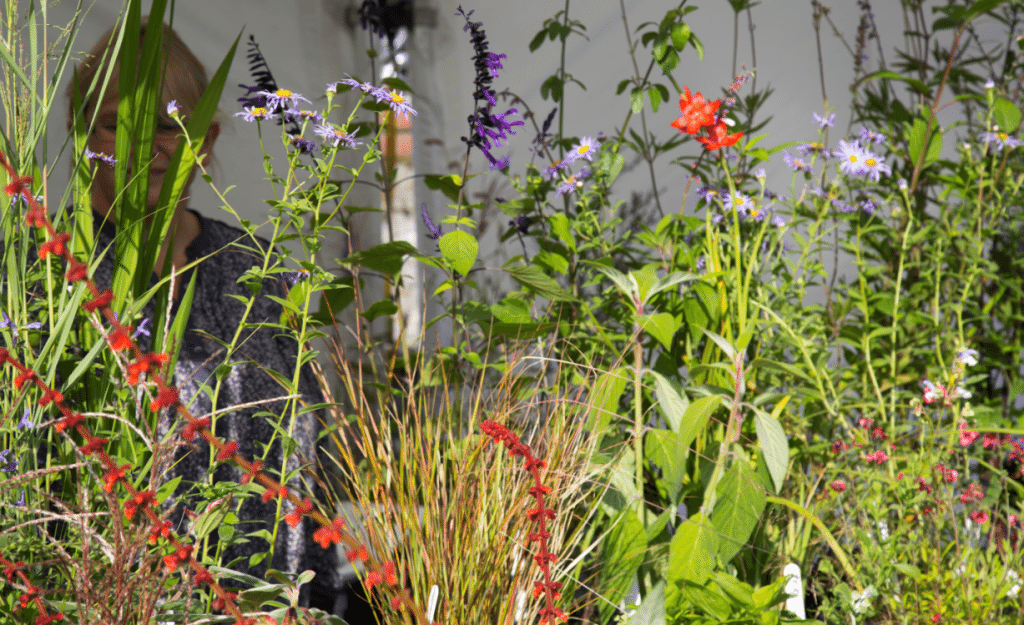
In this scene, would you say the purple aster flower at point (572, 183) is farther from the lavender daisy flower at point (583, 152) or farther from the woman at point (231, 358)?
the woman at point (231, 358)

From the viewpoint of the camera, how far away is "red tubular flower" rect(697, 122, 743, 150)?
0.81m

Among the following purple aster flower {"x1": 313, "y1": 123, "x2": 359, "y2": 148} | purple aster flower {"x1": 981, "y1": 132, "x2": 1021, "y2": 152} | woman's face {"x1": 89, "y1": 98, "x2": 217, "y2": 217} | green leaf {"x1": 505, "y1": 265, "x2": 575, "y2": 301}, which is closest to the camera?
purple aster flower {"x1": 313, "y1": 123, "x2": 359, "y2": 148}

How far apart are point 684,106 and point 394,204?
1014 mm

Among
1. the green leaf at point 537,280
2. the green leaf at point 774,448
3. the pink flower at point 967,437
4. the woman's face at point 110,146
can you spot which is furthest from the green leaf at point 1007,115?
the woman's face at point 110,146

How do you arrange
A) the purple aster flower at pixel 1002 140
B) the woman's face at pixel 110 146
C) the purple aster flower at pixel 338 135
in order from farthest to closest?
the purple aster flower at pixel 1002 140, the woman's face at pixel 110 146, the purple aster flower at pixel 338 135

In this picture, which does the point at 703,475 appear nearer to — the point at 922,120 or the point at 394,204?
the point at 922,120

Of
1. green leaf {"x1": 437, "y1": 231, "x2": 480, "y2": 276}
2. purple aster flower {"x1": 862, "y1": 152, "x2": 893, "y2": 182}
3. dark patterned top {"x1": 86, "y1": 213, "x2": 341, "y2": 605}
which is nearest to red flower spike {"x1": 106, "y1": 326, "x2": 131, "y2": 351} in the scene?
green leaf {"x1": 437, "y1": 231, "x2": 480, "y2": 276}

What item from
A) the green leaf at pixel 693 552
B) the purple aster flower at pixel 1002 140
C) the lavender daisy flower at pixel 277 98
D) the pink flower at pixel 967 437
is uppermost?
the purple aster flower at pixel 1002 140

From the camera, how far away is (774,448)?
31.0 inches

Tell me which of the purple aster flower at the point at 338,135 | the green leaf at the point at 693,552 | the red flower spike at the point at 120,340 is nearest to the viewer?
the red flower spike at the point at 120,340

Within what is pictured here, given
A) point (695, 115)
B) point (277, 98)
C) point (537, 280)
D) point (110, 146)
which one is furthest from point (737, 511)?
point (110, 146)

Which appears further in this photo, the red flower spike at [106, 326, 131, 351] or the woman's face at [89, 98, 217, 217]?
the woman's face at [89, 98, 217, 217]

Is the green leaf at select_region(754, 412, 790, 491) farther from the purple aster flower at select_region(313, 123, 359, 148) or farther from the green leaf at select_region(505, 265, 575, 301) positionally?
the purple aster flower at select_region(313, 123, 359, 148)

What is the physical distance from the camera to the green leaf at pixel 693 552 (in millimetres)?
759
